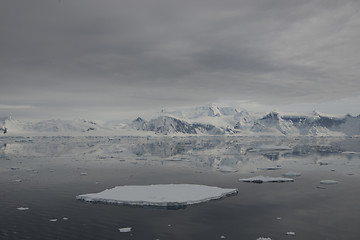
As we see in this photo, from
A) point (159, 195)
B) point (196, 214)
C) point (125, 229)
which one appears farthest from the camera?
point (159, 195)

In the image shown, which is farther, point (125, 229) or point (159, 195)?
point (159, 195)

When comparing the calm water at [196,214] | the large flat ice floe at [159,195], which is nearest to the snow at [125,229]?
the calm water at [196,214]

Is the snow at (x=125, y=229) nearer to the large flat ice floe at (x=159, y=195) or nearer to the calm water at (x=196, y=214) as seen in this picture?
the calm water at (x=196, y=214)

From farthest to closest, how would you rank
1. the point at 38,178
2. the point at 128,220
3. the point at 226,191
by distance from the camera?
1. the point at 38,178
2. the point at 226,191
3. the point at 128,220

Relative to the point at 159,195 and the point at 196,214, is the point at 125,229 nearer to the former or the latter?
the point at 196,214

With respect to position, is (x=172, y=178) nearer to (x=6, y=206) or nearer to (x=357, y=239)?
(x=6, y=206)

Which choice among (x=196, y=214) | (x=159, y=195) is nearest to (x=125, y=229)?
(x=196, y=214)

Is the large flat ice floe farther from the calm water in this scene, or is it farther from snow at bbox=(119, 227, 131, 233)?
snow at bbox=(119, 227, 131, 233)

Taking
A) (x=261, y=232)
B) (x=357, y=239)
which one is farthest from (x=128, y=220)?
(x=357, y=239)
